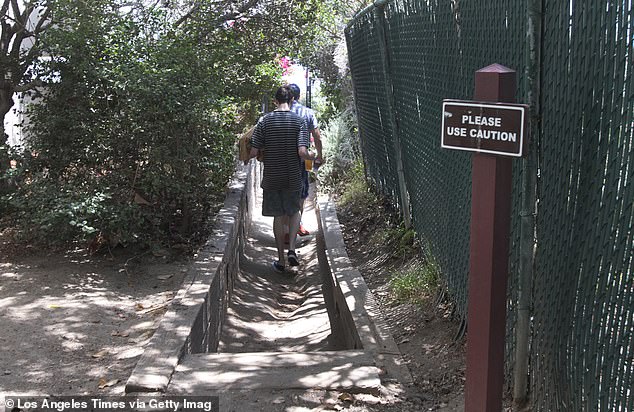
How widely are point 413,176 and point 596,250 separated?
388 centimetres

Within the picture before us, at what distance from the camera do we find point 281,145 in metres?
7.61

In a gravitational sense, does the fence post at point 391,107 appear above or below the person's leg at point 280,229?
above

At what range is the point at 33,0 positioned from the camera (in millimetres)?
7633

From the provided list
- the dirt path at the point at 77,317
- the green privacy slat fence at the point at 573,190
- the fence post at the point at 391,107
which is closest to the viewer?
the green privacy slat fence at the point at 573,190

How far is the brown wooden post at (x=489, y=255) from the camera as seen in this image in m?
2.88

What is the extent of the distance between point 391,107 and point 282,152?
126 centimetres

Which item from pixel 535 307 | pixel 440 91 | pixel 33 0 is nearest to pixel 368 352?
pixel 535 307

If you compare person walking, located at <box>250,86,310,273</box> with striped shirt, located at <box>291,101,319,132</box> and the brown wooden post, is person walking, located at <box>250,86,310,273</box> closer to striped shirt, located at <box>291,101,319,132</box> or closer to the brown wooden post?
striped shirt, located at <box>291,101,319,132</box>

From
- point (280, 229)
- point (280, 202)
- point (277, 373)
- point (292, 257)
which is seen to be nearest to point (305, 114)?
point (280, 202)

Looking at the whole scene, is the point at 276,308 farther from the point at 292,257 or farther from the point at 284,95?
the point at 284,95

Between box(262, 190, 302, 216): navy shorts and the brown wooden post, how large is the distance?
193 inches

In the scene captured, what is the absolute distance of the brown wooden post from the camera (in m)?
2.88

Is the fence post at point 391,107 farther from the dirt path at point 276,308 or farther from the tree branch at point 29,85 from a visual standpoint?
the tree branch at point 29,85
